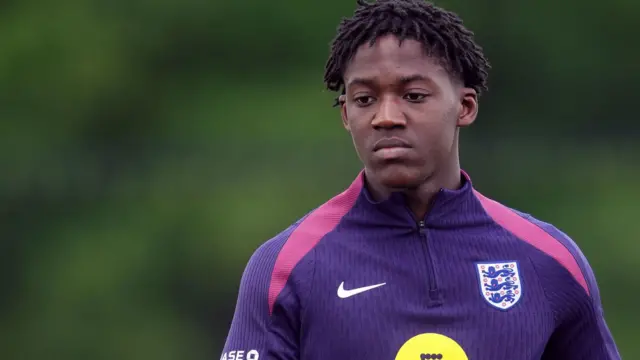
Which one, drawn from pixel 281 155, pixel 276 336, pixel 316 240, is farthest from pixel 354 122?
pixel 281 155

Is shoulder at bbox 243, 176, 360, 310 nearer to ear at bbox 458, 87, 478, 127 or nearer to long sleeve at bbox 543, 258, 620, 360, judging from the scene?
ear at bbox 458, 87, 478, 127

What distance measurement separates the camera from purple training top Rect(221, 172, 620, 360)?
2496mm

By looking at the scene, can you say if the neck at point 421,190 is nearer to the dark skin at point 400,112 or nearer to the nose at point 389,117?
the dark skin at point 400,112

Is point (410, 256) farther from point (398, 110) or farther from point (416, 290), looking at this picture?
point (398, 110)

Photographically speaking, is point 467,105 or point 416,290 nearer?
point 416,290

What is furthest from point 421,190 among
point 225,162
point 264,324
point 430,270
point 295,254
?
point 225,162

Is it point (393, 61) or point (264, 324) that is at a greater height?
point (393, 61)

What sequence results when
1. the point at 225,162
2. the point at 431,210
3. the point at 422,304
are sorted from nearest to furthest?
the point at 422,304
the point at 431,210
the point at 225,162

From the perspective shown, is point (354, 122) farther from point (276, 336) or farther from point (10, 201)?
point (10, 201)

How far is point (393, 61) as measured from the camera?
2545 millimetres

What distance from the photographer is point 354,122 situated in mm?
2582

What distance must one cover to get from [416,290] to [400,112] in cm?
34

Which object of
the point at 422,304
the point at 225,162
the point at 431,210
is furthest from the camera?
the point at 225,162

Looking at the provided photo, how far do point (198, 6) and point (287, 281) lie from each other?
3871 mm
